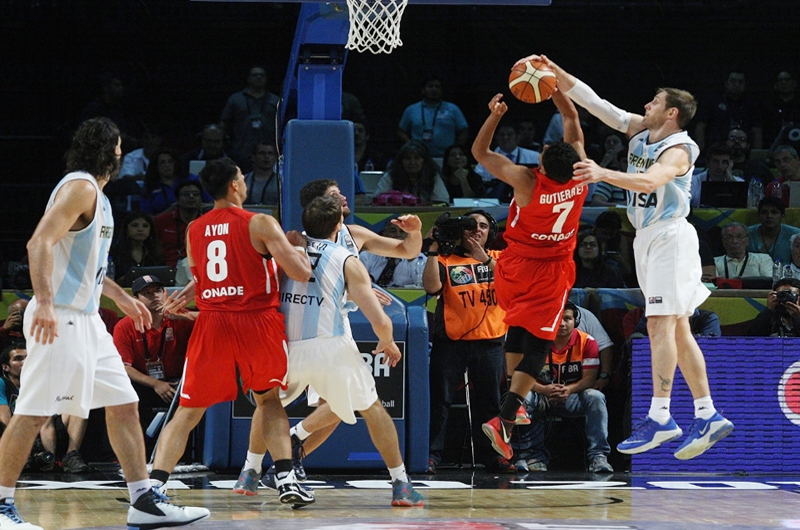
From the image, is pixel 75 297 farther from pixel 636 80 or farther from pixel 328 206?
pixel 636 80

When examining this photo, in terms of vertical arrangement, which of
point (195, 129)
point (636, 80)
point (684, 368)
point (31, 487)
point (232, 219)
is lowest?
point (31, 487)

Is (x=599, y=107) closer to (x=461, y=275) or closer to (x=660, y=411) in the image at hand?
(x=660, y=411)

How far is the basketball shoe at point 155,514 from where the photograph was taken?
600cm

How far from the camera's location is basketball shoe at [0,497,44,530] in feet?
18.5

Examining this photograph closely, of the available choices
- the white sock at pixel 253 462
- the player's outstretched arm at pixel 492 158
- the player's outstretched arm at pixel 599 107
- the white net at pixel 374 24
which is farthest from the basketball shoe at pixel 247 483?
the player's outstretched arm at pixel 599 107

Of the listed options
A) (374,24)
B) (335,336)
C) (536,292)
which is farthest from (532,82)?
(335,336)

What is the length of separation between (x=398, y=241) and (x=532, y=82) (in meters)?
1.61

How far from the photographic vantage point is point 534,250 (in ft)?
25.6

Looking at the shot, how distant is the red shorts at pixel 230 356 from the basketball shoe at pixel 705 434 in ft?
8.89

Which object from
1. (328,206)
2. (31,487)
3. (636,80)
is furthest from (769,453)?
(636,80)

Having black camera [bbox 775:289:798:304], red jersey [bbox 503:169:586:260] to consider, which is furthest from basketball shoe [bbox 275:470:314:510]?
black camera [bbox 775:289:798:304]

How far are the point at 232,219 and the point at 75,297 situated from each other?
1644mm

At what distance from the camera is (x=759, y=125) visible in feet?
51.9

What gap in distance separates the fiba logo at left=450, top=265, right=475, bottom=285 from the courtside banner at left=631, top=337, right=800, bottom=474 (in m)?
1.62
